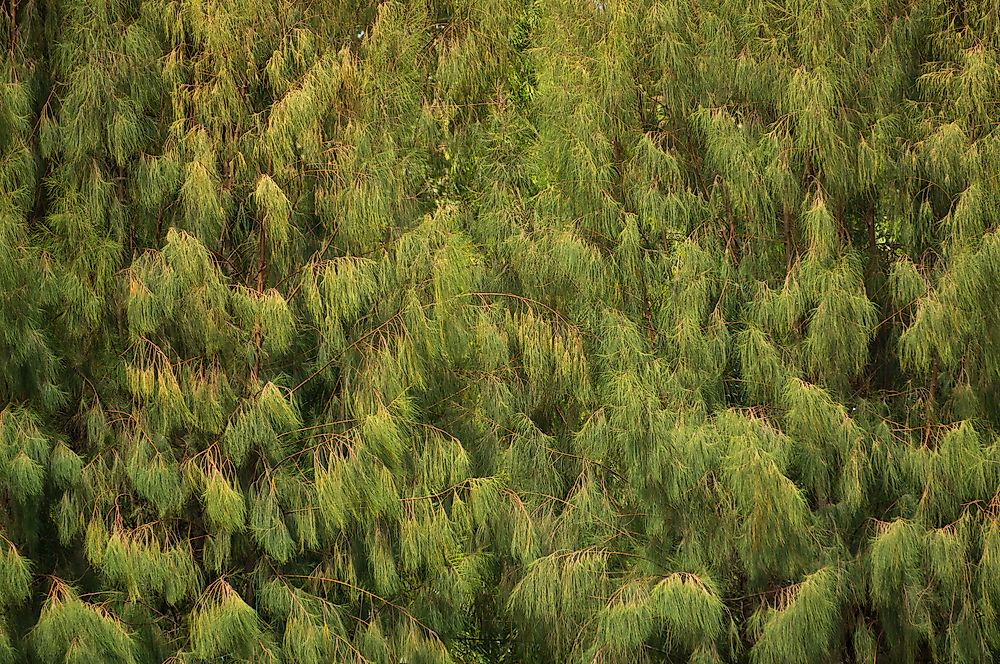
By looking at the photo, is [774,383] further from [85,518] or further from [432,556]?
[85,518]

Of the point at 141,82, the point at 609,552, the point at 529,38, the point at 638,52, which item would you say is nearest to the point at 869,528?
the point at 609,552

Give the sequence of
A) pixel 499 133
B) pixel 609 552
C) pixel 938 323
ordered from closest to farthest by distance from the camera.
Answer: pixel 938 323 < pixel 609 552 < pixel 499 133

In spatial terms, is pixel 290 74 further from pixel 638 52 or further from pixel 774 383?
pixel 774 383

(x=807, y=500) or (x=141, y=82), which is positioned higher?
(x=141, y=82)

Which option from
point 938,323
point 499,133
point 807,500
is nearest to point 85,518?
point 499,133

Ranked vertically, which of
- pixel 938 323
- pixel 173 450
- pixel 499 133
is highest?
pixel 499 133

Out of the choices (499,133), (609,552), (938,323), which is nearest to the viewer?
(938,323)

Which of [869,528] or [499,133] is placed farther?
[499,133]
